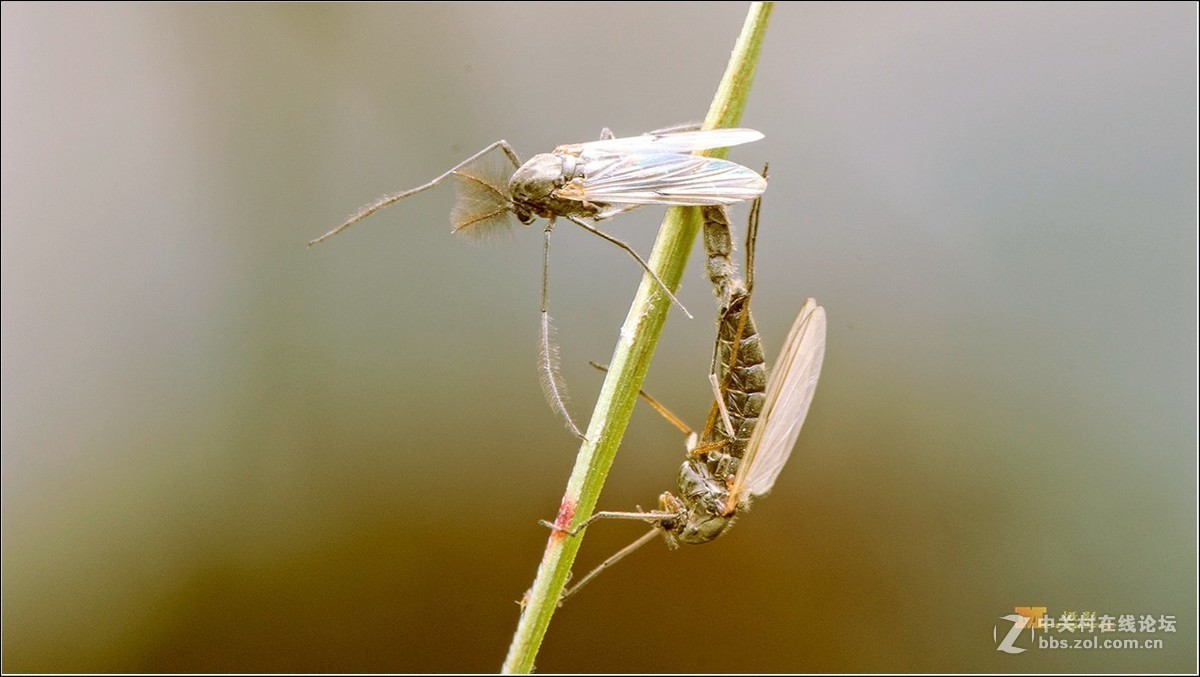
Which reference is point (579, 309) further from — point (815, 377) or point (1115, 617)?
point (1115, 617)

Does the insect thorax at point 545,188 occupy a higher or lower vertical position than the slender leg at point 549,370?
higher

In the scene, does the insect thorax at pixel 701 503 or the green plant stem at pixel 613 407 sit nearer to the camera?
the green plant stem at pixel 613 407

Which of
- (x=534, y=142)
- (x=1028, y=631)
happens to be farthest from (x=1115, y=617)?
(x=534, y=142)

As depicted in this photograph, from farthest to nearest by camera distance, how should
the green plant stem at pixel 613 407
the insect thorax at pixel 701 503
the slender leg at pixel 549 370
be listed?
the insect thorax at pixel 701 503 → the slender leg at pixel 549 370 → the green plant stem at pixel 613 407

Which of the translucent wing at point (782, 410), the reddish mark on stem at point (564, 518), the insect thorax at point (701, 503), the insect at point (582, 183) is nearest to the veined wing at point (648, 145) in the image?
the insect at point (582, 183)

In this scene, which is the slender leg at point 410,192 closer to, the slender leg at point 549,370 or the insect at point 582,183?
the insect at point 582,183

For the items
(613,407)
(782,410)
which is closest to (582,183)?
(782,410)

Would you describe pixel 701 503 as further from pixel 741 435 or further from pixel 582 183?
pixel 582 183

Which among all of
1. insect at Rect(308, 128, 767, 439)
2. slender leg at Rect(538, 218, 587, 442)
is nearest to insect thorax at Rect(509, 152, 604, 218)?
insect at Rect(308, 128, 767, 439)
